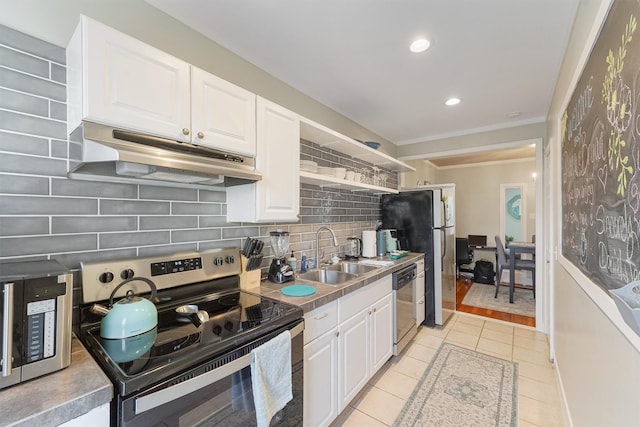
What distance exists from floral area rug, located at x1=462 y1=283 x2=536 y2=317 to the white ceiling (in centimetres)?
273

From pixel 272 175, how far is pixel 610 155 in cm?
151

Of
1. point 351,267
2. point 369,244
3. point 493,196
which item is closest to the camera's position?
point 351,267

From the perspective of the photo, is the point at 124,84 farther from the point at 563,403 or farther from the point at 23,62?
the point at 563,403

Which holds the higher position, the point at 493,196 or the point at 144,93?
the point at 144,93

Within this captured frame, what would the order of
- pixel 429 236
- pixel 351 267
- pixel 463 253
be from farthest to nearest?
1. pixel 463 253
2. pixel 429 236
3. pixel 351 267

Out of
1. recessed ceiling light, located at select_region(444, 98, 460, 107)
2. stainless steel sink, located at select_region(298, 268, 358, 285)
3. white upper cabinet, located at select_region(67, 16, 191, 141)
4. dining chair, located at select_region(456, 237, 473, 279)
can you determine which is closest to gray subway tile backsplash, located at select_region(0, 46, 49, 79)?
white upper cabinet, located at select_region(67, 16, 191, 141)

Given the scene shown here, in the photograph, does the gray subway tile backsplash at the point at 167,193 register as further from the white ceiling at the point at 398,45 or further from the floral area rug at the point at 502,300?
the floral area rug at the point at 502,300

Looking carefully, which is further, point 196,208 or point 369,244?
point 369,244

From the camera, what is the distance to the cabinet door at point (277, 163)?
1.65 meters

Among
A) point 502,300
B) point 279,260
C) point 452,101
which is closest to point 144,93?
point 279,260

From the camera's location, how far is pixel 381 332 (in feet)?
7.44

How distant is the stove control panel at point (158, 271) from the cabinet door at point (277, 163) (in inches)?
14.5

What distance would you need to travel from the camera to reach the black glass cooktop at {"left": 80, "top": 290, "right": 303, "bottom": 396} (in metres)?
0.85

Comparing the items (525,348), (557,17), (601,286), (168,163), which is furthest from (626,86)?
(525,348)
